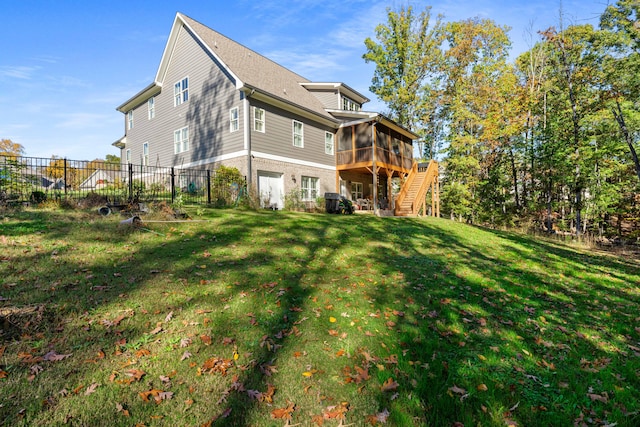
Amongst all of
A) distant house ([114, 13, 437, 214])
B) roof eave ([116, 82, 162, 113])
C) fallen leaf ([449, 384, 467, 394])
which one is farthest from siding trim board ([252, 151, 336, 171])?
fallen leaf ([449, 384, 467, 394])

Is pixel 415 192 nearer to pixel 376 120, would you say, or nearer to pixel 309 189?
pixel 376 120

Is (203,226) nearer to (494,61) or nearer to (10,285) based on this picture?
(10,285)

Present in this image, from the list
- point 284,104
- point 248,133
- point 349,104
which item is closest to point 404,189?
point 349,104

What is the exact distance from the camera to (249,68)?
722 inches

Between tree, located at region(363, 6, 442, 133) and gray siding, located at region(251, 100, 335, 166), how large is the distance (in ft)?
45.2

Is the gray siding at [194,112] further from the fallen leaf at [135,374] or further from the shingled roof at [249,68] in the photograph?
the fallen leaf at [135,374]

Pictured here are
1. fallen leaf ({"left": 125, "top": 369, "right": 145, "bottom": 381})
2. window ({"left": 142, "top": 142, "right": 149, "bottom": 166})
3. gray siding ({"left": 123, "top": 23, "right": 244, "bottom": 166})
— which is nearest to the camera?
fallen leaf ({"left": 125, "top": 369, "right": 145, "bottom": 381})

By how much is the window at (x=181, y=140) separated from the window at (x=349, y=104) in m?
12.4

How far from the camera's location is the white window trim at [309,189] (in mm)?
18342

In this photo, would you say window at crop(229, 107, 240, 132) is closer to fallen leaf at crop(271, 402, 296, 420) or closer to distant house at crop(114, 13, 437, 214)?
distant house at crop(114, 13, 437, 214)

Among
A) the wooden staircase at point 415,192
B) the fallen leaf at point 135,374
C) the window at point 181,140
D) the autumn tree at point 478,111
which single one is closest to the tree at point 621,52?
the autumn tree at point 478,111

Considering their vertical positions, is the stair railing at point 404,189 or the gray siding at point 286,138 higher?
the gray siding at point 286,138

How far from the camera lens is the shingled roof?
651 inches

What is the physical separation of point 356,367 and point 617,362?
350 cm
